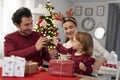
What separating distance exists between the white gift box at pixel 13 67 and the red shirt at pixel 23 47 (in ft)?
0.84

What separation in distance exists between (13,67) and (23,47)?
0.46 meters

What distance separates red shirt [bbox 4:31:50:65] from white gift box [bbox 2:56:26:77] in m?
0.26

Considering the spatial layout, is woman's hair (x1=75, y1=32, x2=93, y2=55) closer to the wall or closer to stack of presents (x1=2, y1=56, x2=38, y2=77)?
stack of presents (x1=2, y1=56, x2=38, y2=77)

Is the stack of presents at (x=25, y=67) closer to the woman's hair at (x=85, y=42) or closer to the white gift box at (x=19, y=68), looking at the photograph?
the white gift box at (x=19, y=68)

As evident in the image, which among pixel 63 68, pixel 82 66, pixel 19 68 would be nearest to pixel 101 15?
pixel 82 66

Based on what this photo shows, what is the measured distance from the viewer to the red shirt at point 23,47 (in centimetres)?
152

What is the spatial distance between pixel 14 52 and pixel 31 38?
25 centimetres

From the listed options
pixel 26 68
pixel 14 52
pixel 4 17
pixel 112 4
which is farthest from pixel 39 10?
pixel 112 4

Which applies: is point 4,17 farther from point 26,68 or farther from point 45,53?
point 26,68

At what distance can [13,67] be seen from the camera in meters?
1.22

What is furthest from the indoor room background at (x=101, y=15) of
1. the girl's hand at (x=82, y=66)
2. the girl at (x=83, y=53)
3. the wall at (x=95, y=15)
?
the girl's hand at (x=82, y=66)

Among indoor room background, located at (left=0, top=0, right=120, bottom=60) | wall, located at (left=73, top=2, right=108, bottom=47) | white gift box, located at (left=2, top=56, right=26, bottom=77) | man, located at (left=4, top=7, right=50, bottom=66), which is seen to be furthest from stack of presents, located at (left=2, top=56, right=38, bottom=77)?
wall, located at (left=73, top=2, right=108, bottom=47)

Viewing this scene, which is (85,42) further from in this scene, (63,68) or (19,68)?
(19,68)

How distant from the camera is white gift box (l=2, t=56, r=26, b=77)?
1204 mm
